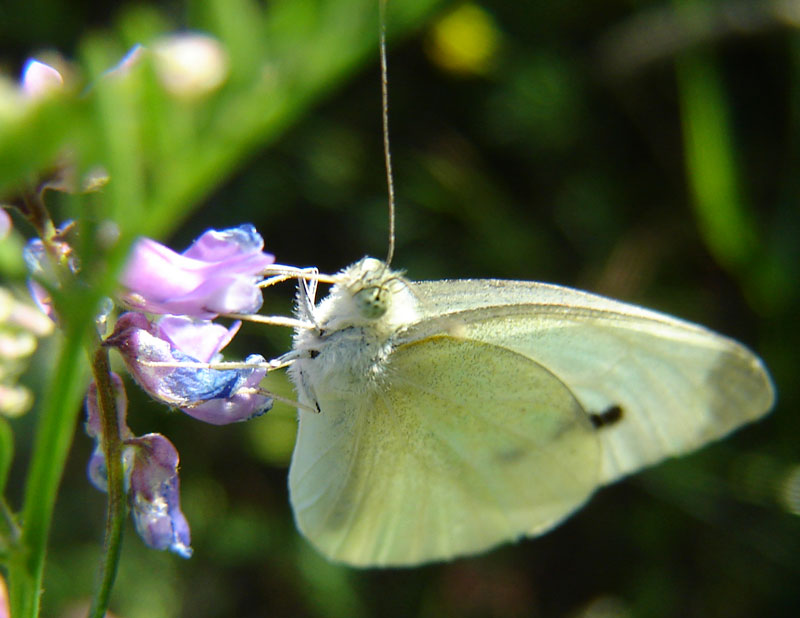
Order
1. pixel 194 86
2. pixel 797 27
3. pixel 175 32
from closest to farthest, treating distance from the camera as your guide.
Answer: pixel 194 86 → pixel 175 32 → pixel 797 27

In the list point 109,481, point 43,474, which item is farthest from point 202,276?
point 43,474

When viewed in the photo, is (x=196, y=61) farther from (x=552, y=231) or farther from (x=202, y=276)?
(x=552, y=231)

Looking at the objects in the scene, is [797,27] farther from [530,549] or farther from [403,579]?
[403,579]

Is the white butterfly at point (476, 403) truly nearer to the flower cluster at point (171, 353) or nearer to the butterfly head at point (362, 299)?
the butterfly head at point (362, 299)

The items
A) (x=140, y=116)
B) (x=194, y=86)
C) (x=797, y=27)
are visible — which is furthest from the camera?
(x=797, y=27)

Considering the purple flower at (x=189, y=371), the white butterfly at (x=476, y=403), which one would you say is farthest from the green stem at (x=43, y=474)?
the white butterfly at (x=476, y=403)

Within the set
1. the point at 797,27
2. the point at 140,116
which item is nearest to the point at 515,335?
the point at 140,116

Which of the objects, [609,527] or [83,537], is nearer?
[83,537]
